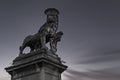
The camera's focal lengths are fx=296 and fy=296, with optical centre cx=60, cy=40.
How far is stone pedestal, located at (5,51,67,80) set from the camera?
2552cm

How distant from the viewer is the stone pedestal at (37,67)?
2552 centimetres

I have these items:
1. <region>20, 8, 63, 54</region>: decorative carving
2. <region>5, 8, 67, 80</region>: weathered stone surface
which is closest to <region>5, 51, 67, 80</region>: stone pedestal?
<region>5, 8, 67, 80</region>: weathered stone surface

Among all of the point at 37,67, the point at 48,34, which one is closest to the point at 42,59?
the point at 37,67

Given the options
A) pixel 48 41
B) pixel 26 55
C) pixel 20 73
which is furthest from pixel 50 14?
pixel 20 73

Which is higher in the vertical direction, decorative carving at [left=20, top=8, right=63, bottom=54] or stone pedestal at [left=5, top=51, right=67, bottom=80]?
decorative carving at [left=20, top=8, right=63, bottom=54]

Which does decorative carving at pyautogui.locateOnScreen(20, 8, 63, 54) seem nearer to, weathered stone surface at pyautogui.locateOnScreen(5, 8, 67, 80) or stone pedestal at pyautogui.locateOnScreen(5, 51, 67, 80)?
weathered stone surface at pyautogui.locateOnScreen(5, 8, 67, 80)

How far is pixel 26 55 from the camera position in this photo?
1081 inches

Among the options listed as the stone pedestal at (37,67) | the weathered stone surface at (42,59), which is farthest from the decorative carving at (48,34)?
the stone pedestal at (37,67)

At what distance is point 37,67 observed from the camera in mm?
25672

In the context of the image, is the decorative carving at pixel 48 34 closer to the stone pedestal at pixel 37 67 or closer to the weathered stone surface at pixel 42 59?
the weathered stone surface at pixel 42 59

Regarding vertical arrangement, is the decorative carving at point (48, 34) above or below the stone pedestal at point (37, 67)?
above

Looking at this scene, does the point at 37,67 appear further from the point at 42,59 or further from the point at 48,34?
the point at 48,34

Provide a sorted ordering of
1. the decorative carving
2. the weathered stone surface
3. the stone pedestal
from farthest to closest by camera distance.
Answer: the decorative carving < the weathered stone surface < the stone pedestal

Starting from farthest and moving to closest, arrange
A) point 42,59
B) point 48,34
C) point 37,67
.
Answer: point 48,34
point 37,67
point 42,59
